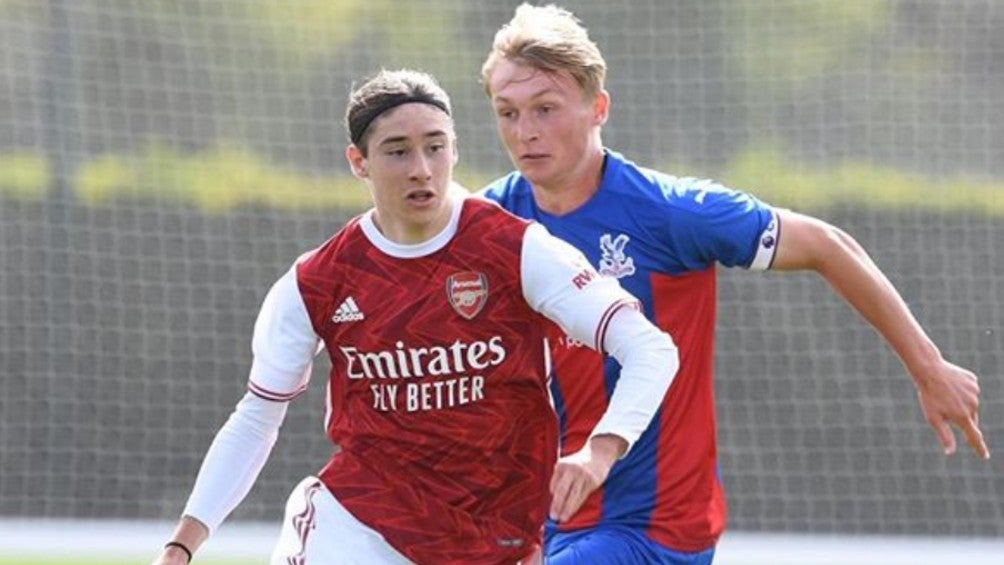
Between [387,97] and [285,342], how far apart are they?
0.52 metres

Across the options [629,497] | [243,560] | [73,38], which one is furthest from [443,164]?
[73,38]

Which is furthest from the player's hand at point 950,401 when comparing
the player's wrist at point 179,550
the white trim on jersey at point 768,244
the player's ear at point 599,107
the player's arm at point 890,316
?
the player's wrist at point 179,550

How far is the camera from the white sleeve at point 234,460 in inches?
162

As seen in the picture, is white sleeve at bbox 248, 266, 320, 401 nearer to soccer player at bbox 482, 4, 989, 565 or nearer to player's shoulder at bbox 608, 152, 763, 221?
soccer player at bbox 482, 4, 989, 565

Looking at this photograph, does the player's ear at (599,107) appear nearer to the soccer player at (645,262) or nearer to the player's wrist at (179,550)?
the soccer player at (645,262)

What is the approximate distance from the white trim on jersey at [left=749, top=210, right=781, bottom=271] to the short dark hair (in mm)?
805

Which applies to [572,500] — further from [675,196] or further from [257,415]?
[675,196]

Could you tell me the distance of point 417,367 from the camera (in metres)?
4.02

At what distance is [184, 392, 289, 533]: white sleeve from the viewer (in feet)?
13.5

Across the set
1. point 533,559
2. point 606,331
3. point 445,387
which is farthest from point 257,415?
point 606,331

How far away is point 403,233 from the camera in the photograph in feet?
13.4

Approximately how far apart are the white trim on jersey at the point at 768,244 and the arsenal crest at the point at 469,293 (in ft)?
2.59

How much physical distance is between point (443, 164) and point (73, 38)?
695 centimetres

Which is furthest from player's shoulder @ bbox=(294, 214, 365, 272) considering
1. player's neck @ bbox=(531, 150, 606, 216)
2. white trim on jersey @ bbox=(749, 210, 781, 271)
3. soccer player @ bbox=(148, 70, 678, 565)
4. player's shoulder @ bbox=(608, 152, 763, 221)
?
white trim on jersey @ bbox=(749, 210, 781, 271)
